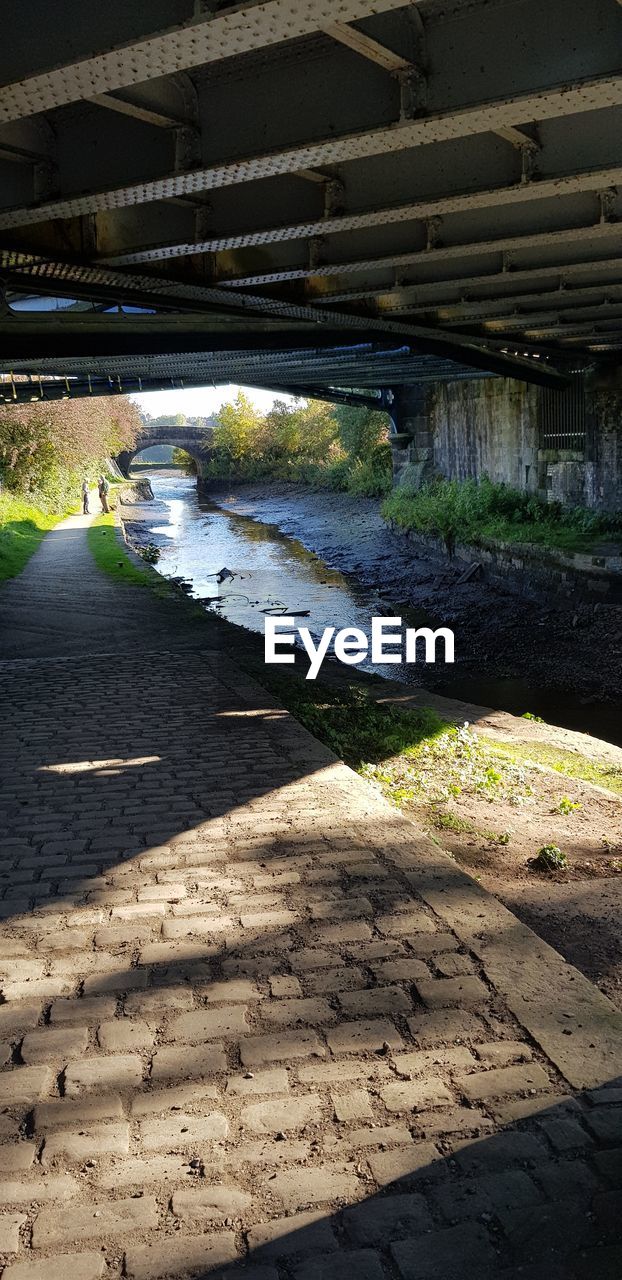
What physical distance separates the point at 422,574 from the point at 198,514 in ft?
90.3

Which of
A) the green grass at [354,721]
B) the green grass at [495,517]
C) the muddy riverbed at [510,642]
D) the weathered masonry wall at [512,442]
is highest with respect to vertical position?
the weathered masonry wall at [512,442]

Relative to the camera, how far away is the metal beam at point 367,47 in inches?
195

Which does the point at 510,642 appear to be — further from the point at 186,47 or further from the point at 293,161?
the point at 186,47

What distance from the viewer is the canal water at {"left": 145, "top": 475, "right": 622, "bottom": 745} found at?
13.8 m

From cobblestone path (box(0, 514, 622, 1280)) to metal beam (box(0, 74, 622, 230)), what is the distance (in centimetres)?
408

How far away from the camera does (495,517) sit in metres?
25.5

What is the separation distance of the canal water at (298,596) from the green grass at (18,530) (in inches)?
156

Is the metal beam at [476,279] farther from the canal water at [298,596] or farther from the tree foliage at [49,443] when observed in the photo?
the tree foliage at [49,443]

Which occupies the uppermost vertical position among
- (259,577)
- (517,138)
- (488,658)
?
(517,138)

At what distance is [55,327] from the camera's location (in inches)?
468

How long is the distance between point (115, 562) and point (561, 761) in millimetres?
15671

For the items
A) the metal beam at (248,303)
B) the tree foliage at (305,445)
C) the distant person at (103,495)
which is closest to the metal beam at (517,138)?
the metal beam at (248,303)

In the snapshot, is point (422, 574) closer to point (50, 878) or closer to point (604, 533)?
point (604, 533)

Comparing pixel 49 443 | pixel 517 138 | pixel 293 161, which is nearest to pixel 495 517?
pixel 49 443
